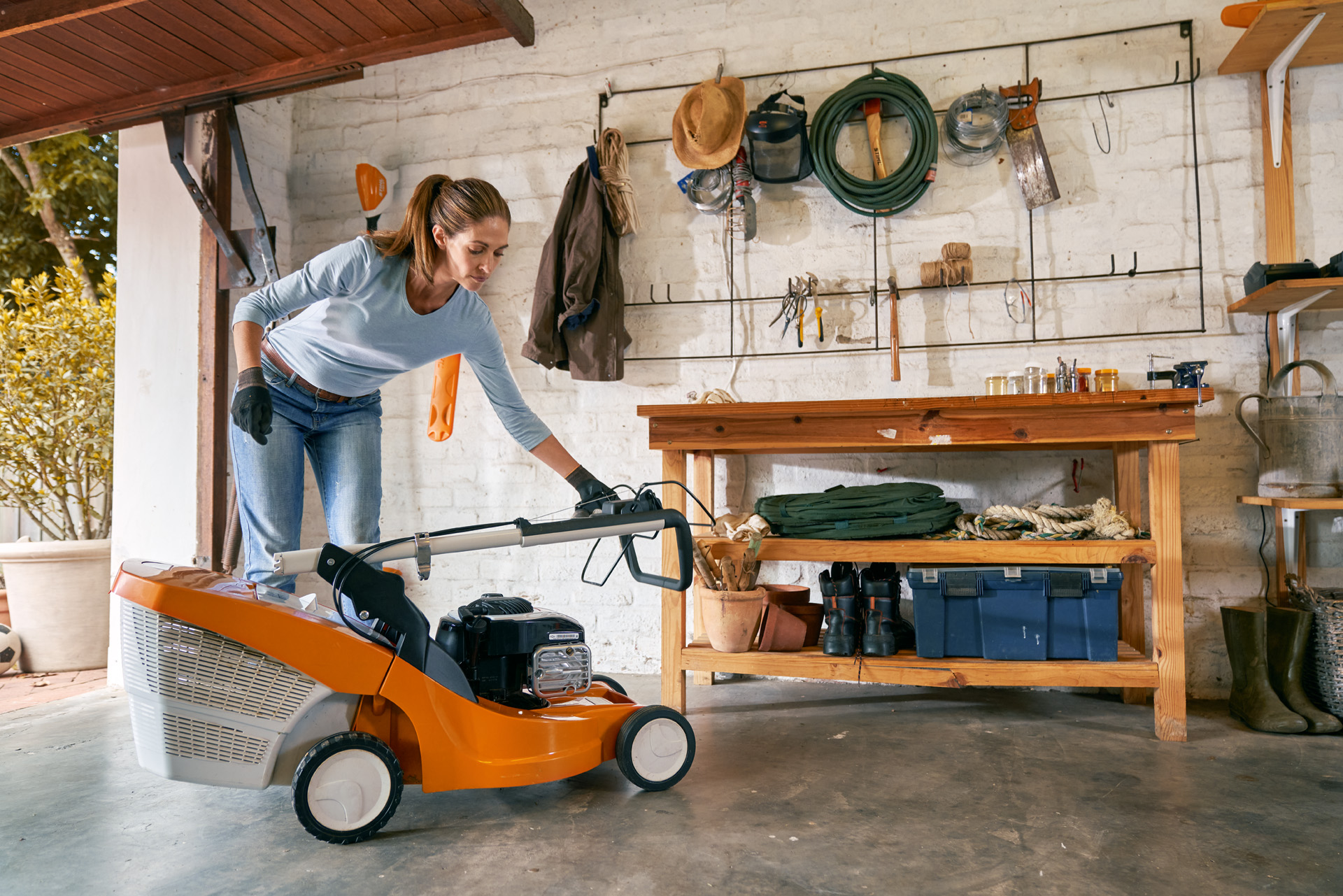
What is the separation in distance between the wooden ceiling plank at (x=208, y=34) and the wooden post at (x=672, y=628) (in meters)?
2.19

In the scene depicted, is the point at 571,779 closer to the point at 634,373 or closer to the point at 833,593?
the point at 833,593

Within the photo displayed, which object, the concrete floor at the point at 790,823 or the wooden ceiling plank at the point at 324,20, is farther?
the wooden ceiling plank at the point at 324,20

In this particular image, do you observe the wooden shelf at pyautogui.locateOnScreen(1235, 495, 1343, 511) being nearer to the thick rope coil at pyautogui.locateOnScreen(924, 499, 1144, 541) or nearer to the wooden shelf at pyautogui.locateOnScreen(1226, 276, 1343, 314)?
the thick rope coil at pyautogui.locateOnScreen(924, 499, 1144, 541)

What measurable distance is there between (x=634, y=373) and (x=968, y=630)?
5.49ft

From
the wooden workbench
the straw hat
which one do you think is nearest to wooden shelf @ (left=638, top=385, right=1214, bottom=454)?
the wooden workbench

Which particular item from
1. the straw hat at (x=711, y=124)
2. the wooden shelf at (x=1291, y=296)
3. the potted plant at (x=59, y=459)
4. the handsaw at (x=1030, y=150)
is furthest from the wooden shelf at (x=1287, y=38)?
the potted plant at (x=59, y=459)

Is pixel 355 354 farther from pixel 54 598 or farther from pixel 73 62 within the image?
pixel 54 598

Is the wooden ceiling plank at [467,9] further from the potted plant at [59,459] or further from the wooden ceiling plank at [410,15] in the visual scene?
the potted plant at [59,459]

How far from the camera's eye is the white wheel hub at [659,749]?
1.93m

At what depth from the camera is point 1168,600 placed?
2369 mm

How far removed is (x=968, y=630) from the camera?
8.17 ft

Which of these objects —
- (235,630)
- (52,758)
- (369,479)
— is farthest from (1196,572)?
(52,758)

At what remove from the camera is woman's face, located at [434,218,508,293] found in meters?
1.92

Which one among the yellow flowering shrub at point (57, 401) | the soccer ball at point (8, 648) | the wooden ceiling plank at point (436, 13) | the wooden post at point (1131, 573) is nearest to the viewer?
the wooden post at point (1131, 573)
